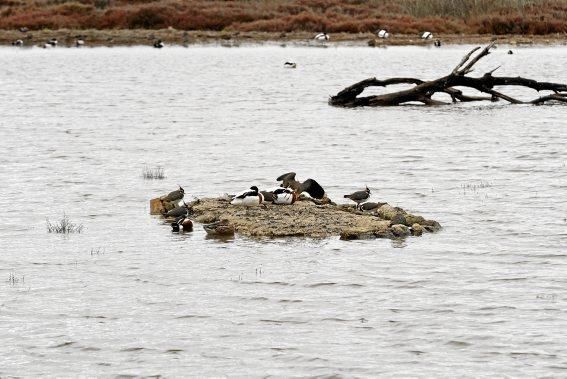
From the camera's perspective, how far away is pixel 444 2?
289ft

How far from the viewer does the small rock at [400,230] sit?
54.7 feet

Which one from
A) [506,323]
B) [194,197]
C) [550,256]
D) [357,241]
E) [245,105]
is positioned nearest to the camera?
[506,323]

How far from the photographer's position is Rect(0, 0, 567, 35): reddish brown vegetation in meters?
82.1

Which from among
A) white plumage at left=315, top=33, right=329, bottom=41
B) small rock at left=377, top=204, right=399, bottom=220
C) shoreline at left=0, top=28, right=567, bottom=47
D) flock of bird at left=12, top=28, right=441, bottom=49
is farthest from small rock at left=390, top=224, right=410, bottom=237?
white plumage at left=315, top=33, right=329, bottom=41

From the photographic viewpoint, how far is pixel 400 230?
16.7 metres

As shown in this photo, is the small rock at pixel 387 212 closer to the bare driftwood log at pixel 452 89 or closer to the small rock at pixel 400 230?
the small rock at pixel 400 230

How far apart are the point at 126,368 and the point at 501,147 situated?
65.6 ft

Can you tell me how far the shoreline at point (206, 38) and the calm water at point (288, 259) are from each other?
139 ft

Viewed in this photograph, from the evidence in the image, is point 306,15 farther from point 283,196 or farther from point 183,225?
point 183,225

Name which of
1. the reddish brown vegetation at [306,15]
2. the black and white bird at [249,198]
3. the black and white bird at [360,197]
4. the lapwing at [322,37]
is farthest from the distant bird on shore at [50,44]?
the black and white bird at [249,198]

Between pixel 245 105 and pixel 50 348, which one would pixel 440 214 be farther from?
pixel 245 105

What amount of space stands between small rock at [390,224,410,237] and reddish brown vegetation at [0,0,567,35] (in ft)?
217

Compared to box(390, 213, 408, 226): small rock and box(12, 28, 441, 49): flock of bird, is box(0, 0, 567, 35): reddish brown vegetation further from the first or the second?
box(390, 213, 408, 226): small rock

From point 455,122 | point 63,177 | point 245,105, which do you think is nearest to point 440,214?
point 63,177
